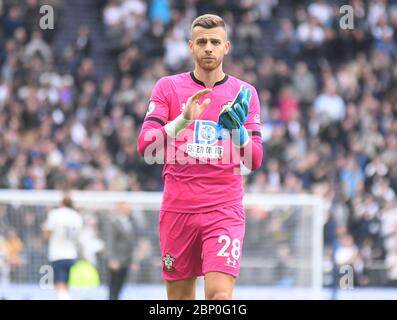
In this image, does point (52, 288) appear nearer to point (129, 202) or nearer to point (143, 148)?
point (129, 202)

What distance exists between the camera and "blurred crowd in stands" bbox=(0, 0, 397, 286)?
1945cm

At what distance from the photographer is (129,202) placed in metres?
16.7

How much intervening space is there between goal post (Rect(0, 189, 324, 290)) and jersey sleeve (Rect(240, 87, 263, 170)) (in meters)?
7.90

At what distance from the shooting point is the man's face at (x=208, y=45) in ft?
27.7

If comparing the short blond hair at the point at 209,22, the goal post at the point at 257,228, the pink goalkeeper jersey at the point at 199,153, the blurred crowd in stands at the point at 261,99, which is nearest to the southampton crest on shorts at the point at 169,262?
the pink goalkeeper jersey at the point at 199,153

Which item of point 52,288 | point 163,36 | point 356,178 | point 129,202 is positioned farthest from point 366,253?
point 163,36

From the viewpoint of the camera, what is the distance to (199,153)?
8438 mm

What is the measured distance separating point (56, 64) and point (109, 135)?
2.40m

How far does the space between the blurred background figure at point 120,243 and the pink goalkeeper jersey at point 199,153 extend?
7260 millimetres

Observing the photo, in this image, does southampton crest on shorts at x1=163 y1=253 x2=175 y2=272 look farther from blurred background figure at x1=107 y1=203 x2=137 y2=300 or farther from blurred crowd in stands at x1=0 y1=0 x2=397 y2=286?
blurred crowd in stands at x1=0 y1=0 x2=397 y2=286

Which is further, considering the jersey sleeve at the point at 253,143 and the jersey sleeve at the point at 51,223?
the jersey sleeve at the point at 51,223

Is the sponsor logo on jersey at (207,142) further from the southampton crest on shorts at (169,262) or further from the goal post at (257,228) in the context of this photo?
the goal post at (257,228)
